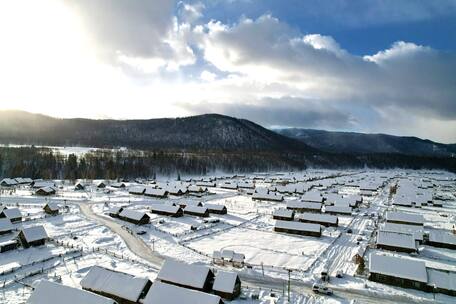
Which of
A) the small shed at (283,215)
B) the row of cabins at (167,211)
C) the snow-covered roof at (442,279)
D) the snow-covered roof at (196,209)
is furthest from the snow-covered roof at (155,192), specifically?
the snow-covered roof at (442,279)

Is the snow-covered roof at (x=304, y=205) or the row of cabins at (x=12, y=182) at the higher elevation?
the snow-covered roof at (x=304, y=205)

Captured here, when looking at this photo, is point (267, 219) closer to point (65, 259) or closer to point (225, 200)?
point (225, 200)

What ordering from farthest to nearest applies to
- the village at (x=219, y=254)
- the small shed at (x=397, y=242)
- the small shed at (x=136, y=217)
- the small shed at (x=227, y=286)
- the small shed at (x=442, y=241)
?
the small shed at (x=136, y=217) → the small shed at (x=442, y=241) → the small shed at (x=397, y=242) → the village at (x=219, y=254) → the small shed at (x=227, y=286)

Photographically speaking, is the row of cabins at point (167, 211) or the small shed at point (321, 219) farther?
the small shed at point (321, 219)

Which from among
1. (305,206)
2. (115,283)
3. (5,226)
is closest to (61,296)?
(115,283)

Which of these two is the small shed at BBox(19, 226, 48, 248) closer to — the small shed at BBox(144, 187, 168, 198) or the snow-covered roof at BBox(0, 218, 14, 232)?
the snow-covered roof at BBox(0, 218, 14, 232)

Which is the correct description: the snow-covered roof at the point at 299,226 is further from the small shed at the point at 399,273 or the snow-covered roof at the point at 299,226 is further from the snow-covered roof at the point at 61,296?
the snow-covered roof at the point at 61,296

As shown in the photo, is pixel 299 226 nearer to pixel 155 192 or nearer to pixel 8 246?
pixel 8 246
